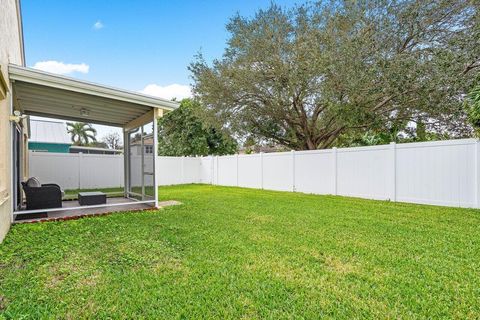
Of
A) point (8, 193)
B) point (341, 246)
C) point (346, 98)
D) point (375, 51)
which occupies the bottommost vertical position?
point (341, 246)

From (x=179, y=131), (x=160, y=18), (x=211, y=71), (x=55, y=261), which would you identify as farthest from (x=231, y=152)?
(x=55, y=261)

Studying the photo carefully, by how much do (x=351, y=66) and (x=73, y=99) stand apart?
840cm

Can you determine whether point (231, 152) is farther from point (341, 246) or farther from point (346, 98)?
point (341, 246)

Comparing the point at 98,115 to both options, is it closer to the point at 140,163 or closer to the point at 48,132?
the point at 140,163

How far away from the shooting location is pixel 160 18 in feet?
39.4

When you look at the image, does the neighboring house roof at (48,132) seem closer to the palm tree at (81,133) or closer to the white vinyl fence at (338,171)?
the white vinyl fence at (338,171)

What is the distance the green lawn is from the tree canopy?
47.3 feet

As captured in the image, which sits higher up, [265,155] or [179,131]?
[179,131]

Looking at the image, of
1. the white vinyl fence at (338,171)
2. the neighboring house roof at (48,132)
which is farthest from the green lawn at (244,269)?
the neighboring house roof at (48,132)

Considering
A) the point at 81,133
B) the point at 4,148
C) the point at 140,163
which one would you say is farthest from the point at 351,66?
the point at 81,133

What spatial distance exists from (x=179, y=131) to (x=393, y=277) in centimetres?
1933

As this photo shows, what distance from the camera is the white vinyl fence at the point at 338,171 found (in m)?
7.36

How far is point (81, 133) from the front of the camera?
43.9 metres

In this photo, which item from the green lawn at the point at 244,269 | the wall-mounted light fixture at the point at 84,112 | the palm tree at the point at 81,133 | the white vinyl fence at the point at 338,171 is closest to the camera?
the green lawn at the point at 244,269
